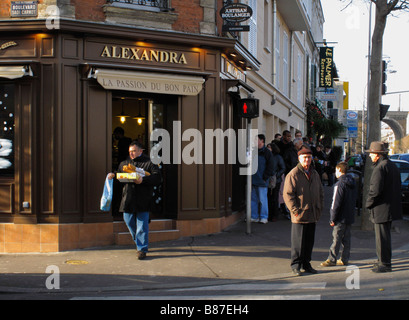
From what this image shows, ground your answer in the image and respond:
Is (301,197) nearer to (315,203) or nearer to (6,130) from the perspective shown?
(315,203)

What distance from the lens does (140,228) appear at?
8367 millimetres

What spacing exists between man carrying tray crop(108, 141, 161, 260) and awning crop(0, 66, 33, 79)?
239 centimetres

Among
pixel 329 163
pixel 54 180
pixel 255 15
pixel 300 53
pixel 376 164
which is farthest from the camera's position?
pixel 300 53

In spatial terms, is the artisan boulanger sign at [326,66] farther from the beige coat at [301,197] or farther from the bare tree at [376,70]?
the beige coat at [301,197]

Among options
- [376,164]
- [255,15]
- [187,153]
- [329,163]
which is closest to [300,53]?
[329,163]

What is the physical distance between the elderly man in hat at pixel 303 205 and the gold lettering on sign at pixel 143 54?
12.6 ft

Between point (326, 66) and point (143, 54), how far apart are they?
2211 cm

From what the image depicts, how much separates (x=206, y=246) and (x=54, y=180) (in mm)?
2995

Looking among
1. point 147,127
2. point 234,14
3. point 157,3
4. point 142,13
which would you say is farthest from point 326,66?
point 142,13

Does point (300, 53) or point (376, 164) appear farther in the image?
point (300, 53)

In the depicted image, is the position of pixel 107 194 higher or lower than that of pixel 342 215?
higher

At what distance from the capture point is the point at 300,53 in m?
25.3
